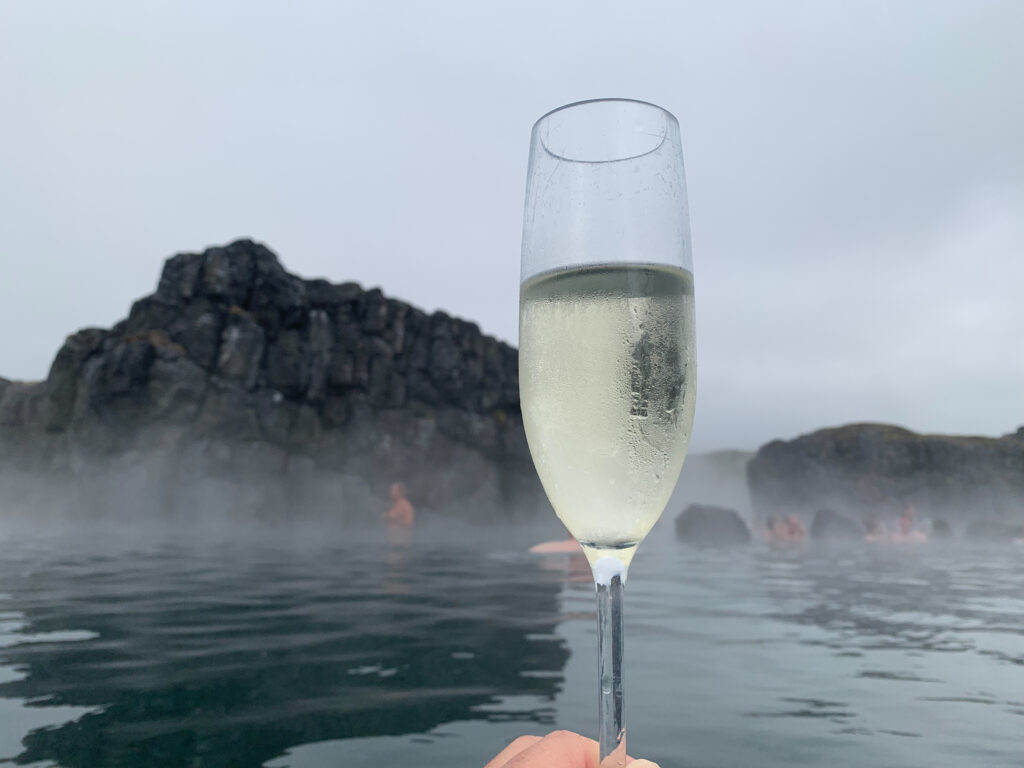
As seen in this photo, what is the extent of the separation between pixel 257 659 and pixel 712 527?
16044 millimetres

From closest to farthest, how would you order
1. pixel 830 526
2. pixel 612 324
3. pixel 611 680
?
pixel 611 680 → pixel 612 324 → pixel 830 526

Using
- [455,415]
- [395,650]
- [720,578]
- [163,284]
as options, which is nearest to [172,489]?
[163,284]

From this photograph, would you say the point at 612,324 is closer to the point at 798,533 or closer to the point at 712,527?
the point at 712,527

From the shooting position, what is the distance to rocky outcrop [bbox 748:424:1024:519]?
1661 inches

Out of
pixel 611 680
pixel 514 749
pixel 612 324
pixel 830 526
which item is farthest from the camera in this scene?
pixel 830 526

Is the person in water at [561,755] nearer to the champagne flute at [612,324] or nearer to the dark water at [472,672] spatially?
the champagne flute at [612,324]

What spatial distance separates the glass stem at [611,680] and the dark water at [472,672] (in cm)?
210

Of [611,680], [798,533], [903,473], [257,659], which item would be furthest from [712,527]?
[903,473]

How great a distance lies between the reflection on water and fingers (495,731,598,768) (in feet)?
7.10

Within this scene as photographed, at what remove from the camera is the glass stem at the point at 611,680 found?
3.01ft

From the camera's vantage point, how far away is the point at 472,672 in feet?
13.4

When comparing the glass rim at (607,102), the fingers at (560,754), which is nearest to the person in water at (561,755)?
the fingers at (560,754)

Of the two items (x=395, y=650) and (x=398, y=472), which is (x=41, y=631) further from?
(x=398, y=472)

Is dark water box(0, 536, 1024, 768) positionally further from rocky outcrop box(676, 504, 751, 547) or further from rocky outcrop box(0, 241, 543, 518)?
rocky outcrop box(0, 241, 543, 518)
